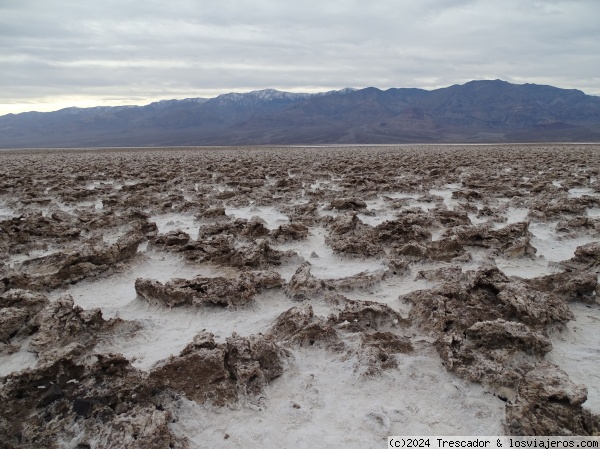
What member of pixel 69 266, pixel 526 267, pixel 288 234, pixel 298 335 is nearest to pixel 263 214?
pixel 288 234

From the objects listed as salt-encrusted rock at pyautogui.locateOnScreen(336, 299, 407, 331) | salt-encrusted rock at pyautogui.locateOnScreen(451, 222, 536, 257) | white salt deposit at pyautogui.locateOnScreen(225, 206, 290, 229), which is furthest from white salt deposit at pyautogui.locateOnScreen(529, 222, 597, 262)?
white salt deposit at pyautogui.locateOnScreen(225, 206, 290, 229)

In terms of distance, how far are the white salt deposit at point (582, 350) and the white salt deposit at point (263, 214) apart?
4455 mm

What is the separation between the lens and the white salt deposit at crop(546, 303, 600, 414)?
2699 millimetres

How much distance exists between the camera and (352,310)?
3.58 m

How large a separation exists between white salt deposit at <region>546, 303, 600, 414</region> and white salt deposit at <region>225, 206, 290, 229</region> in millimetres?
4455

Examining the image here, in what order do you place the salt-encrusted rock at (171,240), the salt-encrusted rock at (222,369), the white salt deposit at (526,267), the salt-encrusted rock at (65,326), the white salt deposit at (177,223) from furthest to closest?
the white salt deposit at (177,223), the salt-encrusted rock at (171,240), the white salt deposit at (526,267), the salt-encrusted rock at (65,326), the salt-encrusted rock at (222,369)

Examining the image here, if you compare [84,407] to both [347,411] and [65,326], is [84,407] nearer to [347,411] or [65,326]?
[65,326]

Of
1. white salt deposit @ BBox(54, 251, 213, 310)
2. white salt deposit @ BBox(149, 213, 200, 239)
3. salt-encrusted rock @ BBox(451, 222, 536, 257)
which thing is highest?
salt-encrusted rock @ BBox(451, 222, 536, 257)

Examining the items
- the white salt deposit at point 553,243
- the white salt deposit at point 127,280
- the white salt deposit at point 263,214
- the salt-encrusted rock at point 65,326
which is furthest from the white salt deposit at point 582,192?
the salt-encrusted rock at point 65,326

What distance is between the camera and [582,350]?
309 centimetres

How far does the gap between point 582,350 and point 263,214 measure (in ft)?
18.6

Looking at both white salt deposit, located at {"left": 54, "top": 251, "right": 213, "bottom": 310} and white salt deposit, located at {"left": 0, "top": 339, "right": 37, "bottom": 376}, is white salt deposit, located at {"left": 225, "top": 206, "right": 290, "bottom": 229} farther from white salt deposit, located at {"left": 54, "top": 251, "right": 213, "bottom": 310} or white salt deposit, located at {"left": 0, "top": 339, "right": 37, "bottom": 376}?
white salt deposit, located at {"left": 0, "top": 339, "right": 37, "bottom": 376}

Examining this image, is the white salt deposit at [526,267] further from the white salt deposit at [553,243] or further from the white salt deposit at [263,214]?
the white salt deposit at [263,214]

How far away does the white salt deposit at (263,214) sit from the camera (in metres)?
7.28
